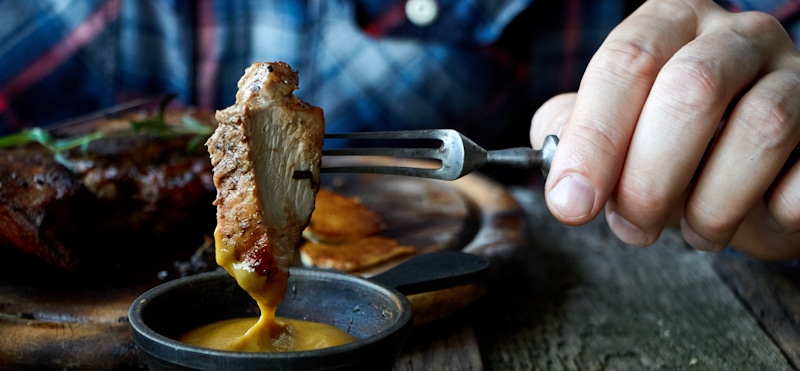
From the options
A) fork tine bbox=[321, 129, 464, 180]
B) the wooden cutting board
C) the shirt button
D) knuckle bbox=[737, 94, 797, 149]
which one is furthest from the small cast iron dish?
the shirt button

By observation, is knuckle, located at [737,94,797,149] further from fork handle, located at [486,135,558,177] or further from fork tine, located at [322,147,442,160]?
fork tine, located at [322,147,442,160]

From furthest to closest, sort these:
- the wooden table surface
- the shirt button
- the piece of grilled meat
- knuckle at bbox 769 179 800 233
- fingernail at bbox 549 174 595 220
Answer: the shirt button, the piece of grilled meat, the wooden table surface, knuckle at bbox 769 179 800 233, fingernail at bbox 549 174 595 220

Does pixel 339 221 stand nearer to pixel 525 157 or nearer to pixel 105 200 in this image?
pixel 105 200

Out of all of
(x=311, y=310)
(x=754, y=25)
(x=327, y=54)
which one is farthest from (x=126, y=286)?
(x=327, y=54)

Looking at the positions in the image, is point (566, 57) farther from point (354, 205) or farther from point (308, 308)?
point (308, 308)

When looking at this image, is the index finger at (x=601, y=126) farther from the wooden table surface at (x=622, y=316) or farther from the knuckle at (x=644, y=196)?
the wooden table surface at (x=622, y=316)

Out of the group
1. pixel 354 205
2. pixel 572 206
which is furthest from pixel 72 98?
pixel 572 206

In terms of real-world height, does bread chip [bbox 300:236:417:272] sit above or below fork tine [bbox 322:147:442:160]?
below
